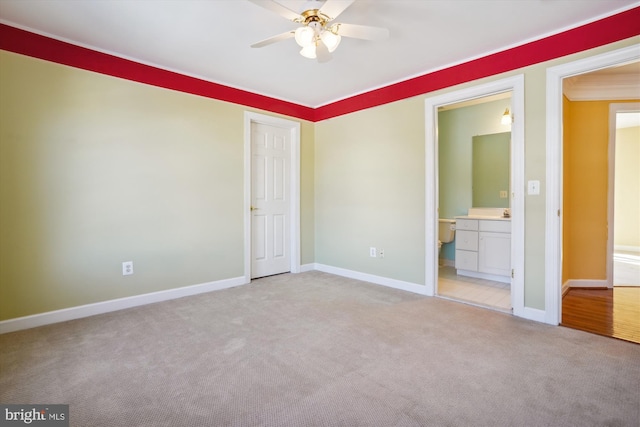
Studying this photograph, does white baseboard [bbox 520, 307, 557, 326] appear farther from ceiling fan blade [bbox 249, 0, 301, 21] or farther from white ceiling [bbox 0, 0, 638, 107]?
ceiling fan blade [bbox 249, 0, 301, 21]

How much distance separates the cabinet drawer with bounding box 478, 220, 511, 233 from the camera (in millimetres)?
4070

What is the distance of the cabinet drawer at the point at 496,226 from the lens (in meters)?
4.07

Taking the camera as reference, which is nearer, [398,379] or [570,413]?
[570,413]

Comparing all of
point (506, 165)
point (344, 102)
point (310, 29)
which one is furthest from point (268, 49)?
point (506, 165)

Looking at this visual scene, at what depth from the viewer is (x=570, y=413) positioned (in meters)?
1.58

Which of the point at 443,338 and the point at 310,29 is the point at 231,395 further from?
the point at 310,29

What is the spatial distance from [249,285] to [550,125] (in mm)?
3600

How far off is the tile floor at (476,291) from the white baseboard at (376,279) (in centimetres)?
26

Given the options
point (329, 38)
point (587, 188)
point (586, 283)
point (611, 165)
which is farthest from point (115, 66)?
point (586, 283)

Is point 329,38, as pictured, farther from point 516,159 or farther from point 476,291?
point 476,291

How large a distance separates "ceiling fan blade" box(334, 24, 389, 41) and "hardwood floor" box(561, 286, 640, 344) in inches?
112

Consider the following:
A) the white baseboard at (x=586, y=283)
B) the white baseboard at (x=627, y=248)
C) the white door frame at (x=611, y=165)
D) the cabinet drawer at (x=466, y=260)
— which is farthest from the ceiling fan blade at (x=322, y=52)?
the white baseboard at (x=627, y=248)

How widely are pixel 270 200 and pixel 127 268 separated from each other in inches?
77.2

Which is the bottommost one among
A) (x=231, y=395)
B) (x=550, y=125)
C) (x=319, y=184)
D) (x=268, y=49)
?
(x=231, y=395)
